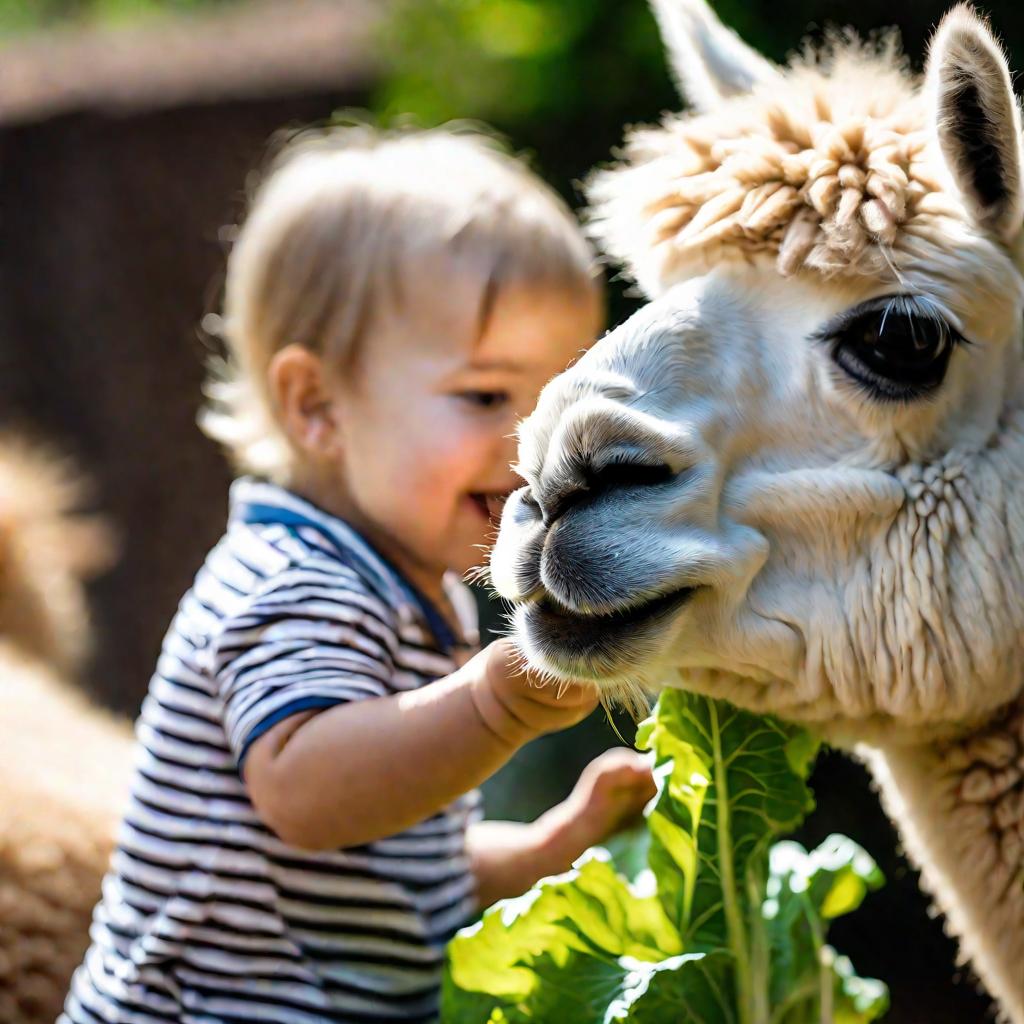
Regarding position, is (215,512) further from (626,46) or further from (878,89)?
(878,89)

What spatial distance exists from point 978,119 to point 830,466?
0.45 m

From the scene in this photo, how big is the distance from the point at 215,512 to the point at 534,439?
18.9ft

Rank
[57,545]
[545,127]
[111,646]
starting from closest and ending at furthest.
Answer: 1. [57,545]
2. [545,127]
3. [111,646]

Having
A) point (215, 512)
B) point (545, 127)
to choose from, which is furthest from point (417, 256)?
point (215, 512)

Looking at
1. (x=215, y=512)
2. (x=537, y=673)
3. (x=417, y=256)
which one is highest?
(x=417, y=256)

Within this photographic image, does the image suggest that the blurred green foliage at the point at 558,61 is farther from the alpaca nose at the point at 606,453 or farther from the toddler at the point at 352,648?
the alpaca nose at the point at 606,453

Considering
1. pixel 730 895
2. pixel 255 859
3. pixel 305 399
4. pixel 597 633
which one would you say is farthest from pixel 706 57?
pixel 255 859

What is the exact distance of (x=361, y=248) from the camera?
234cm

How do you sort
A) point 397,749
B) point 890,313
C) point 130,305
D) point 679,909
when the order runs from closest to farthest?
point 890,313
point 397,749
point 679,909
point 130,305

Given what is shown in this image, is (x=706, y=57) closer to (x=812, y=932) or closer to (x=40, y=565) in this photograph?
(x=812, y=932)

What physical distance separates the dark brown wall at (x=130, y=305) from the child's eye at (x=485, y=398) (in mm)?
5063

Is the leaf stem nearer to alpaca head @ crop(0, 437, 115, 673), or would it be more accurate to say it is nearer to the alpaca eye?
the alpaca eye

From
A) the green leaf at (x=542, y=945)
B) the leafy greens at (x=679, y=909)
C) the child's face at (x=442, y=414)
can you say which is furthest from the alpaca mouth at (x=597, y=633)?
the child's face at (x=442, y=414)

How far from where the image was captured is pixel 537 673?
166cm
